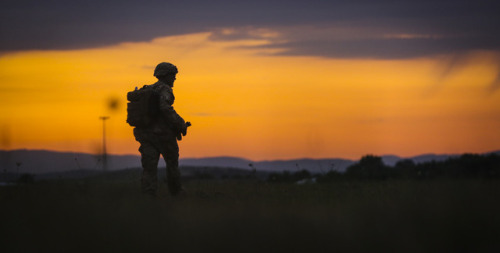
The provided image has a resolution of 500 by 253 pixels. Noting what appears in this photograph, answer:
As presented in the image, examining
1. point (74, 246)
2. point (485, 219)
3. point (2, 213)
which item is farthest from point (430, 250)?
point (2, 213)

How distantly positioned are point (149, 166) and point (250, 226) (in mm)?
6181

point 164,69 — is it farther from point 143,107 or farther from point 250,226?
point 250,226

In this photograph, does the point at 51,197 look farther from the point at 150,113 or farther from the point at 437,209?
the point at 437,209

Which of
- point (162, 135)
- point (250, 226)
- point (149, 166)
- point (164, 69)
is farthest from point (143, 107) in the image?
point (250, 226)

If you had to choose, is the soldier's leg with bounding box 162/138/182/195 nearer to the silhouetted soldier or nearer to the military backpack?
the silhouetted soldier

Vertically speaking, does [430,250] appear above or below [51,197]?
below

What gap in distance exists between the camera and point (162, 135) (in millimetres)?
14570

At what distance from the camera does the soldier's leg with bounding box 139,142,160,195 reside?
14.4 metres

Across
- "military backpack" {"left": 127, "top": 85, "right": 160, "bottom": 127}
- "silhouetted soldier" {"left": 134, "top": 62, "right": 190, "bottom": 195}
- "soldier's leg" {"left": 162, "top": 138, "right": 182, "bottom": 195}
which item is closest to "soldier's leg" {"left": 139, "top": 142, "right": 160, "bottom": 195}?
"silhouetted soldier" {"left": 134, "top": 62, "right": 190, "bottom": 195}

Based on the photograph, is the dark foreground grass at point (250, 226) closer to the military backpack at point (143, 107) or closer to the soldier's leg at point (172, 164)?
the military backpack at point (143, 107)

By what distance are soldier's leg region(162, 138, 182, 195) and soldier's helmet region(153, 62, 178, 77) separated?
1316 millimetres

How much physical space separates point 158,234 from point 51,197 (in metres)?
3.16

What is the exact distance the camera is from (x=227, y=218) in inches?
360

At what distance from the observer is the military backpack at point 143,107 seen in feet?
47.1
